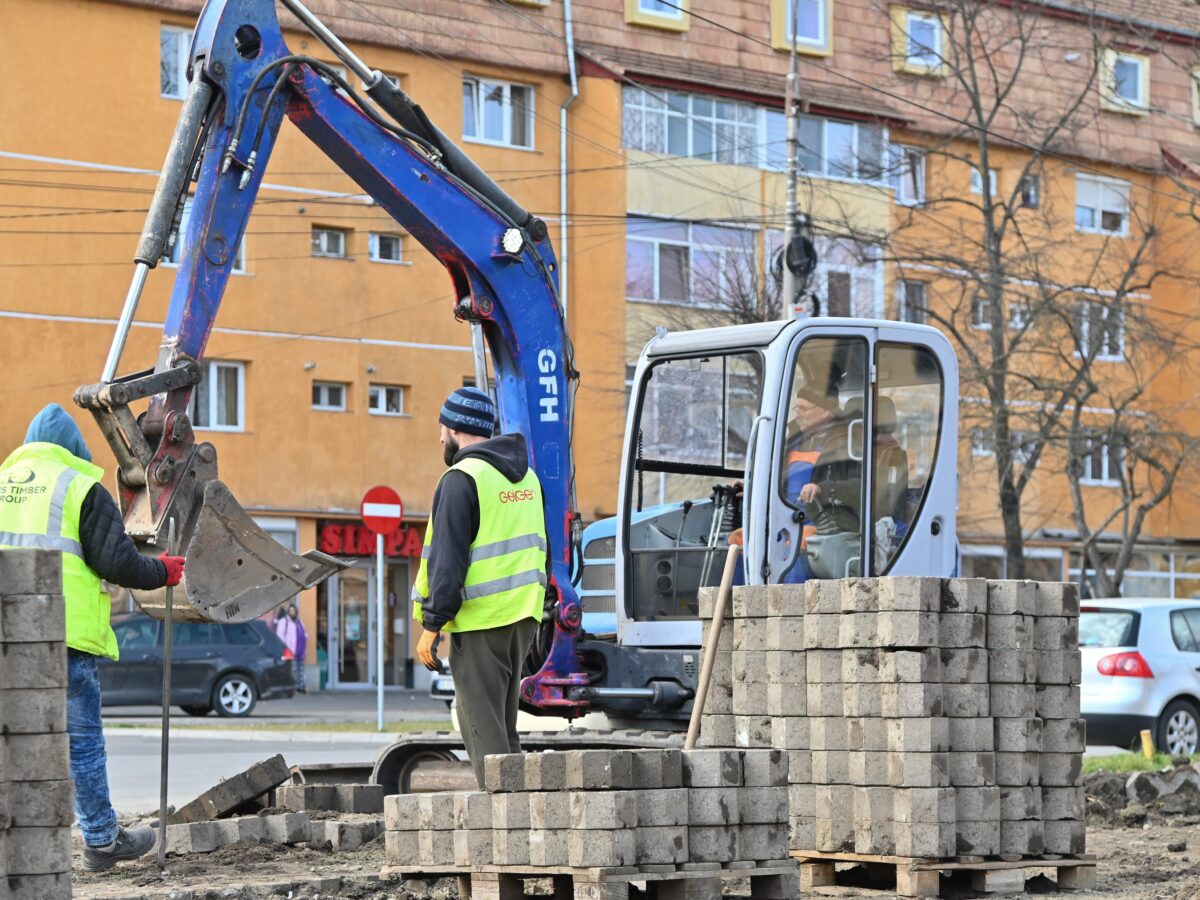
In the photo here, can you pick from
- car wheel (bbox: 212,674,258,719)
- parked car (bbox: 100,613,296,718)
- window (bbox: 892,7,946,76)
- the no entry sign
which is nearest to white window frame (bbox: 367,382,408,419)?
parked car (bbox: 100,613,296,718)

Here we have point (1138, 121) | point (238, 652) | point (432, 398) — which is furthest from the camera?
point (1138, 121)

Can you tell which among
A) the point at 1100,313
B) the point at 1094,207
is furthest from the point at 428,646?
the point at 1094,207

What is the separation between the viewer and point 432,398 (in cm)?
3912

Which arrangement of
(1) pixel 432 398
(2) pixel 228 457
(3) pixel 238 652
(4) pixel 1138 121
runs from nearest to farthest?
1. (3) pixel 238 652
2. (2) pixel 228 457
3. (1) pixel 432 398
4. (4) pixel 1138 121

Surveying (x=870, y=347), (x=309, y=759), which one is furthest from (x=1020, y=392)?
(x=870, y=347)

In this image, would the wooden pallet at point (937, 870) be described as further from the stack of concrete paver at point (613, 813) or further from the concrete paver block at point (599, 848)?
the concrete paver block at point (599, 848)

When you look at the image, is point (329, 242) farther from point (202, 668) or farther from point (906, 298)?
point (202, 668)

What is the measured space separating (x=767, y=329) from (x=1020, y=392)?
19672 millimetres

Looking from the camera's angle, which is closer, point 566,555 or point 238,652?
point 566,555

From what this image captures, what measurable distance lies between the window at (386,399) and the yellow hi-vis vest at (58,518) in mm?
29078

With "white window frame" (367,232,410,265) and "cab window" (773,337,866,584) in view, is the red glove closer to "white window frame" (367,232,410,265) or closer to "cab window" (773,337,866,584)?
"cab window" (773,337,866,584)

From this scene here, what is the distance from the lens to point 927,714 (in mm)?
9492

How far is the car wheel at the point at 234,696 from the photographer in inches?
1171

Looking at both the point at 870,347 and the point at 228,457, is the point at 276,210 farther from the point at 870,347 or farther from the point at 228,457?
the point at 870,347
